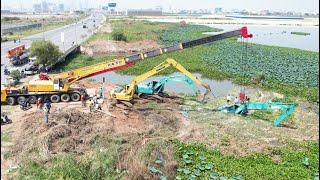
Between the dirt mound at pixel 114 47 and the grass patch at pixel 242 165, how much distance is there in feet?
124

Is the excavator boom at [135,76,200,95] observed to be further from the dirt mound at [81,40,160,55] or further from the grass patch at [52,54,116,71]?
the dirt mound at [81,40,160,55]

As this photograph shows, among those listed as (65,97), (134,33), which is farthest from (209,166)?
(134,33)

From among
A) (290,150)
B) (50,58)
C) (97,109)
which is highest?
(50,58)

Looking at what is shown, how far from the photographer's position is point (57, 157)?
14539mm

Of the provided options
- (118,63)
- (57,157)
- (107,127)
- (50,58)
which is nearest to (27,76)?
(50,58)

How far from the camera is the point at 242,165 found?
50.0 ft

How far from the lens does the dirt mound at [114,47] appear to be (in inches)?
2056

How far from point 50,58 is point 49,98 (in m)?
14.5

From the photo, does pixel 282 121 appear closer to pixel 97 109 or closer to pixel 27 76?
pixel 97 109

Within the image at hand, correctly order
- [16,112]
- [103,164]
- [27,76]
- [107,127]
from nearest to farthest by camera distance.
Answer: [103,164] < [107,127] < [16,112] < [27,76]

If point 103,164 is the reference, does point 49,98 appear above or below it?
above

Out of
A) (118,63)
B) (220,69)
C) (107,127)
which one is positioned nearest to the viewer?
(107,127)

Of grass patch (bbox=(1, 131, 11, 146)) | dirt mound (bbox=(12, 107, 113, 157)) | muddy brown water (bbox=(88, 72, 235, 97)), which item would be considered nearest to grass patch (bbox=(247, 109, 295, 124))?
muddy brown water (bbox=(88, 72, 235, 97))

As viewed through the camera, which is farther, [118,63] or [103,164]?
[118,63]
